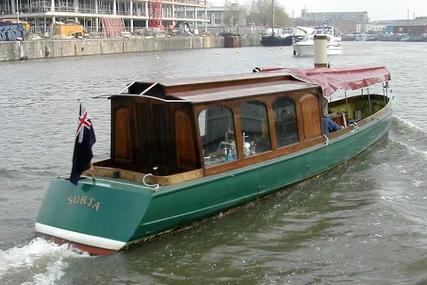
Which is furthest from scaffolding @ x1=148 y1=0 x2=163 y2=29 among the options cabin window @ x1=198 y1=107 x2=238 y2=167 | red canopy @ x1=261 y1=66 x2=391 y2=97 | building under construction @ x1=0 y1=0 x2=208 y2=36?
cabin window @ x1=198 y1=107 x2=238 y2=167

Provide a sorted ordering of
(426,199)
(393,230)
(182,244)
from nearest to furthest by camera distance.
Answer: (182,244) < (393,230) < (426,199)

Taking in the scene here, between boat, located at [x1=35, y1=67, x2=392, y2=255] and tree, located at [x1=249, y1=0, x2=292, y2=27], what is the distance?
140573 millimetres

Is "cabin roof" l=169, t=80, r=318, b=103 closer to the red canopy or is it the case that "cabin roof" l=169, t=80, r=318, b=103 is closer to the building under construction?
the red canopy

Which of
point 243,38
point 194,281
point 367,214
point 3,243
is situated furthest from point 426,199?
point 243,38

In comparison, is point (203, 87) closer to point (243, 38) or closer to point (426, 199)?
point (426, 199)

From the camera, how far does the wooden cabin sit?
9.20 m

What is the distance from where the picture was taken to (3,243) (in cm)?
913

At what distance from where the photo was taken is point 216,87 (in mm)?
10320

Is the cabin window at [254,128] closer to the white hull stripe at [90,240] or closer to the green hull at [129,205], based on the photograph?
the green hull at [129,205]

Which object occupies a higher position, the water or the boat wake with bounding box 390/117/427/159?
the boat wake with bounding box 390/117/427/159

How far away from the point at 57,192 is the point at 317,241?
154 inches

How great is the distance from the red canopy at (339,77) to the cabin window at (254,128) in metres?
2.06

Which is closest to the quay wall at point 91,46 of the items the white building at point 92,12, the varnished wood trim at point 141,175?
the white building at point 92,12

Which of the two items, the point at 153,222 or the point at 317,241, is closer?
the point at 153,222
